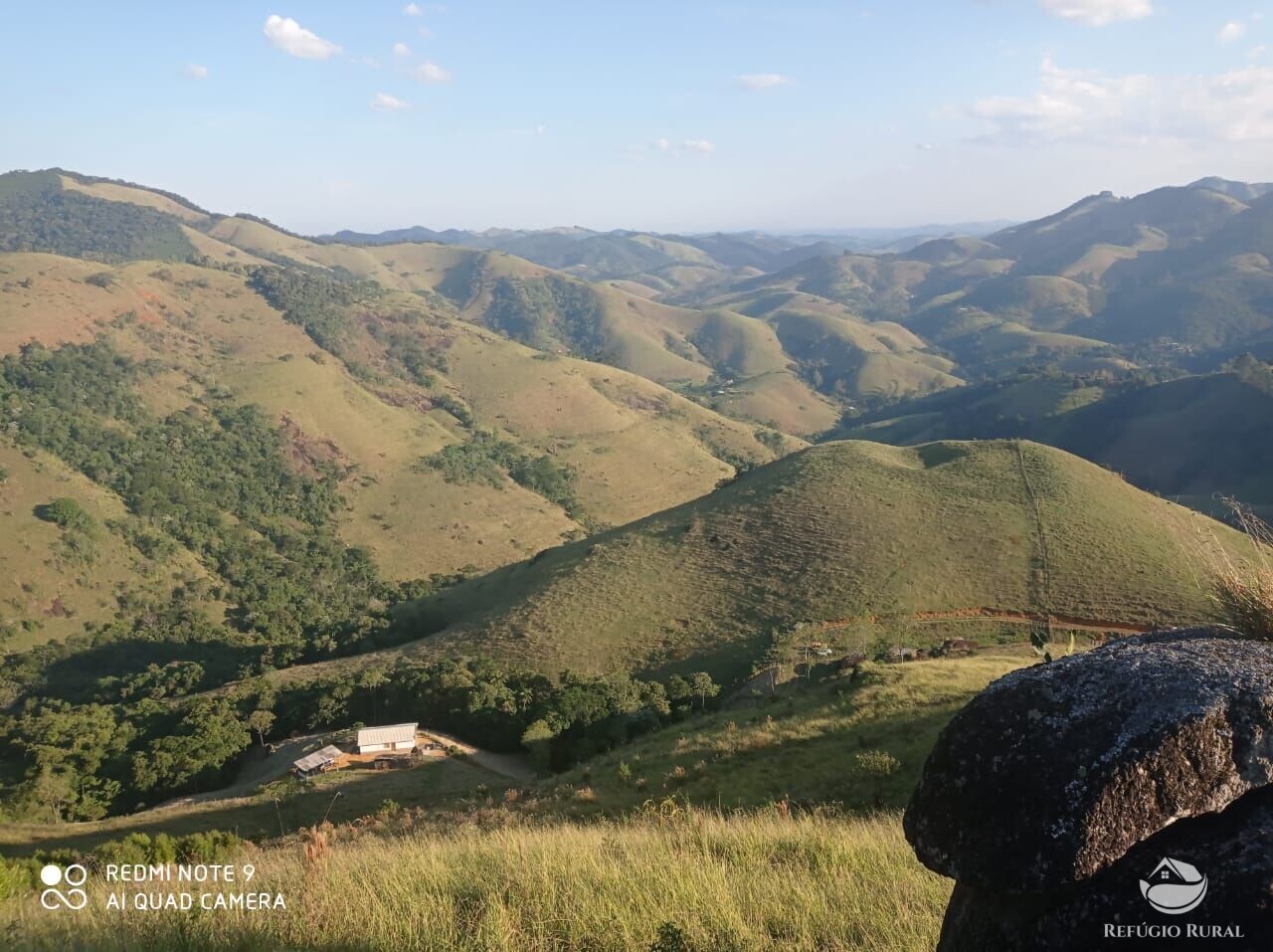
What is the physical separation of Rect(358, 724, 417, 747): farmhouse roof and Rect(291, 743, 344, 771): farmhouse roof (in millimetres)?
1201

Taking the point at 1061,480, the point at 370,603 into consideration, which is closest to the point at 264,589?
the point at 370,603

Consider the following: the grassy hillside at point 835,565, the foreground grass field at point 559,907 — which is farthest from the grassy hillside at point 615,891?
the grassy hillside at point 835,565

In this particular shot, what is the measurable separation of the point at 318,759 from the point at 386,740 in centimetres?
311


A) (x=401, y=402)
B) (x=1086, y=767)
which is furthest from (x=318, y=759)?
(x=401, y=402)

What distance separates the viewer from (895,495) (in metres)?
63.3

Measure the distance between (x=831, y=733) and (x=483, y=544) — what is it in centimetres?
10231

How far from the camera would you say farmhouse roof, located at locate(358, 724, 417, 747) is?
1475 inches

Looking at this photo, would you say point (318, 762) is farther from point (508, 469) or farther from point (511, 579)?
point (508, 469)

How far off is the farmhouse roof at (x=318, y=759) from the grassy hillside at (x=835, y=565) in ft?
51.0

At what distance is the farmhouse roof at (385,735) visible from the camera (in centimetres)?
3747

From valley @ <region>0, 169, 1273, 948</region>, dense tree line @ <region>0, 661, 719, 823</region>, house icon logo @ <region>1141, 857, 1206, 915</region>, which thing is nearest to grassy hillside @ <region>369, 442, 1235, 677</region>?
valley @ <region>0, 169, 1273, 948</region>

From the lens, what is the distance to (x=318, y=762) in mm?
35406

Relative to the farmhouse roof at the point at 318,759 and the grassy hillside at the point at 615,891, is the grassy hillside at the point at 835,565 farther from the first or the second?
the grassy hillside at the point at 615,891

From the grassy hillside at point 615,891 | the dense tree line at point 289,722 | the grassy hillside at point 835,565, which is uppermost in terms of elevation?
the grassy hillside at point 615,891
